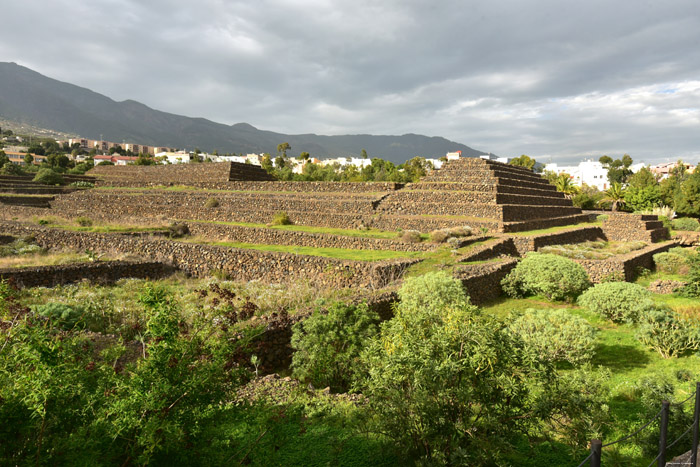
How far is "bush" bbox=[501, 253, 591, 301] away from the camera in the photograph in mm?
13109

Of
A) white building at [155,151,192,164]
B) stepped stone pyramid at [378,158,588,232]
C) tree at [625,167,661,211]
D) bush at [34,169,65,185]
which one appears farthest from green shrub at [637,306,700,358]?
white building at [155,151,192,164]

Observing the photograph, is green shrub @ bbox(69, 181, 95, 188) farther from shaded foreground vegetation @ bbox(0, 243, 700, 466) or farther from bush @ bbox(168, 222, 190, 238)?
shaded foreground vegetation @ bbox(0, 243, 700, 466)

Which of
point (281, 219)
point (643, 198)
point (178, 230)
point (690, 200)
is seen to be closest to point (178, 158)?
point (178, 230)

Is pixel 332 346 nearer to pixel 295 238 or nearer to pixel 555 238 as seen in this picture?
pixel 295 238

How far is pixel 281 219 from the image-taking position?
964 inches

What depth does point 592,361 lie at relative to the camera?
8211 millimetres

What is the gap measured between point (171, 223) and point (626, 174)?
9225 centimetres

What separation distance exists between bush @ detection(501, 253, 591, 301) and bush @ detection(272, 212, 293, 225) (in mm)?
14548

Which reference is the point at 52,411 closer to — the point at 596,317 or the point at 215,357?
the point at 215,357

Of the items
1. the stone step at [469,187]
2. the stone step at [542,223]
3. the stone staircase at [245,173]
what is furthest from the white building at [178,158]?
the stone step at [542,223]

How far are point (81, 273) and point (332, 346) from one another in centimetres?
1197

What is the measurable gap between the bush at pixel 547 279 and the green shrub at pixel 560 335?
502 centimetres

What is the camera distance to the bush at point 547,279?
13109 mm

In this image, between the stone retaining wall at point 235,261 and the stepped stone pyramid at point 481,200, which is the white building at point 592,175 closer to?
the stepped stone pyramid at point 481,200
